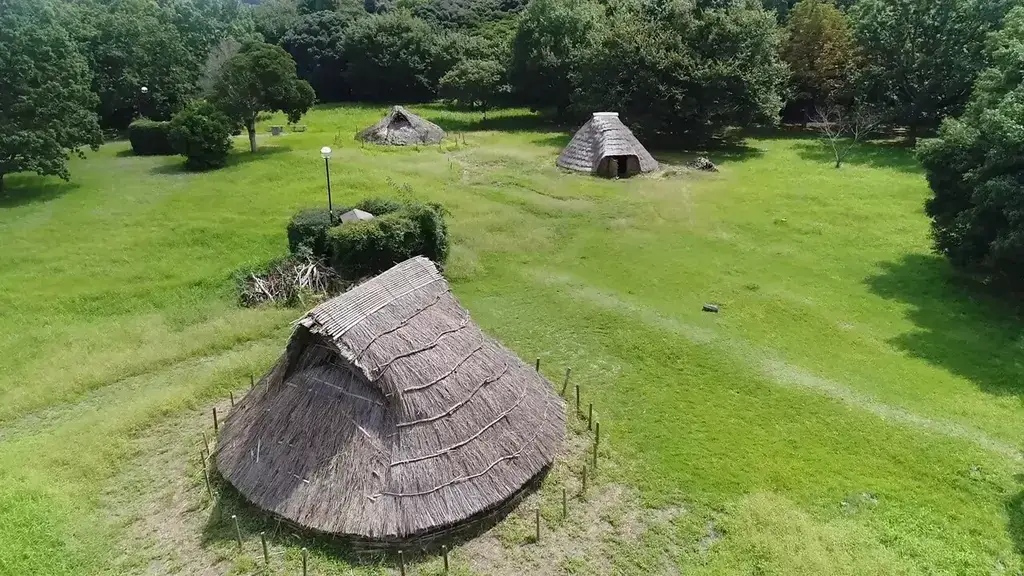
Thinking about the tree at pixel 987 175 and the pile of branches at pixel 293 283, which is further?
the pile of branches at pixel 293 283

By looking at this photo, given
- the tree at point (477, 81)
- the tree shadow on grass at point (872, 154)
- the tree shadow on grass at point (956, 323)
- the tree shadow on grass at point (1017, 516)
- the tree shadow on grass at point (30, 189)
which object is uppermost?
the tree at point (477, 81)

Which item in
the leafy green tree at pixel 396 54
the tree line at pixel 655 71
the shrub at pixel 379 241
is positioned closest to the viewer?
the shrub at pixel 379 241

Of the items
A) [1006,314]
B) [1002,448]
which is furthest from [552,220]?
[1002,448]

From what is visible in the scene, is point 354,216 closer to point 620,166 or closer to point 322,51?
point 620,166

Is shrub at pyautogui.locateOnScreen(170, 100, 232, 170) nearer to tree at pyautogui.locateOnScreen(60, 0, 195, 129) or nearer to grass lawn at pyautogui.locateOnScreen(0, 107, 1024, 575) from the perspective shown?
grass lawn at pyautogui.locateOnScreen(0, 107, 1024, 575)

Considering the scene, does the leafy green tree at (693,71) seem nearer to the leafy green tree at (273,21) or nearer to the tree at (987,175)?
the tree at (987,175)

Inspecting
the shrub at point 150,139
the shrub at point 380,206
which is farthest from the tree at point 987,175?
the shrub at point 150,139

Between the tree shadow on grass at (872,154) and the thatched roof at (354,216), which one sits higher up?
the tree shadow on grass at (872,154)

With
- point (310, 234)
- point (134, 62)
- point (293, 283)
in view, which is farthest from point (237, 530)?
point (134, 62)
